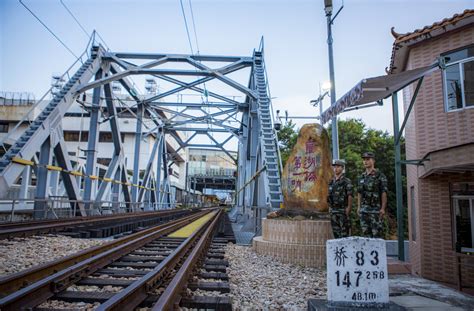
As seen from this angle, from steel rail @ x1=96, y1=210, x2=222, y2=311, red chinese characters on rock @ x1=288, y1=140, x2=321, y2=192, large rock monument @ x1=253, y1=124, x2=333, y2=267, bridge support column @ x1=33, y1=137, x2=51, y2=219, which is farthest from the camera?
bridge support column @ x1=33, y1=137, x2=51, y2=219

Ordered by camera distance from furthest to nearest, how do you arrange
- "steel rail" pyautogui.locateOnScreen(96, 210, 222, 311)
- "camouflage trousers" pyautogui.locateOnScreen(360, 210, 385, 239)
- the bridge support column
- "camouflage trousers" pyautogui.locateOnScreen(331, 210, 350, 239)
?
the bridge support column < "camouflage trousers" pyautogui.locateOnScreen(331, 210, 350, 239) < "camouflage trousers" pyautogui.locateOnScreen(360, 210, 385, 239) < "steel rail" pyautogui.locateOnScreen(96, 210, 222, 311)

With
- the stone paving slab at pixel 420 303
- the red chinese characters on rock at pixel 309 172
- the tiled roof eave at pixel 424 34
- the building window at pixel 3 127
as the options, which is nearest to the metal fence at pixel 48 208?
the red chinese characters on rock at pixel 309 172

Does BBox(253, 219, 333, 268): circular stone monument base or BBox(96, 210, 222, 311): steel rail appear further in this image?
BBox(253, 219, 333, 268): circular stone monument base

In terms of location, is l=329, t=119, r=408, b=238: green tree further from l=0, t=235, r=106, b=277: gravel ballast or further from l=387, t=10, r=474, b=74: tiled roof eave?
l=0, t=235, r=106, b=277: gravel ballast

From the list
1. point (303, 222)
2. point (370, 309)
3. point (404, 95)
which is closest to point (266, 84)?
point (404, 95)

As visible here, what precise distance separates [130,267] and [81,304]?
198 cm

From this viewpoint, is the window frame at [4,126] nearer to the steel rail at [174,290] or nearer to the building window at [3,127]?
the building window at [3,127]

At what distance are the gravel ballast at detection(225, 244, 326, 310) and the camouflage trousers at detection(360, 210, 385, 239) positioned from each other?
1094 millimetres

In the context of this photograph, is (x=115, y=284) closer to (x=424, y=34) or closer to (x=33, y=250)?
(x=33, y=250)

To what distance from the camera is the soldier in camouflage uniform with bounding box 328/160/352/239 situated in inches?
231

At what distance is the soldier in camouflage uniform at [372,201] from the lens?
5.29 metres

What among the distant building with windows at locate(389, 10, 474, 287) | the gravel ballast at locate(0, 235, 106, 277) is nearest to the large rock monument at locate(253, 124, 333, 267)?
the distant building with windows at locate(389, 10, 474, 287)

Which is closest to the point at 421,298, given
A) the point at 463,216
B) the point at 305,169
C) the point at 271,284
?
the point at 271,284

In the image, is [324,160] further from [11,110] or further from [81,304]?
[11,110]
